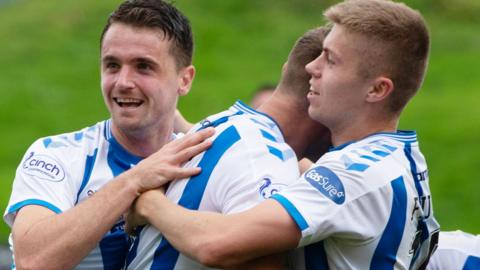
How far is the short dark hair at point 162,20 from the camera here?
6.67m

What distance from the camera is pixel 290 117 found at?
638 centimetres

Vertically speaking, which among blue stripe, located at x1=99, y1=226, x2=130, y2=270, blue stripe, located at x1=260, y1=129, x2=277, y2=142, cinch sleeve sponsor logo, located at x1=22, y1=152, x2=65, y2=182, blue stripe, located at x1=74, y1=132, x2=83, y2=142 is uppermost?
blue stripe, located at x1=74, y1=132, x2=83, y2=142

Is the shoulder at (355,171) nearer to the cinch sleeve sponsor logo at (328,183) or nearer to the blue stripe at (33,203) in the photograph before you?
the cinch sleeve sponsor logo at (328,183)

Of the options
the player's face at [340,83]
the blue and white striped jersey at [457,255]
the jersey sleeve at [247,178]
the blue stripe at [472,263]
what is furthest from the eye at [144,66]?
the blue stripe at [472,263]

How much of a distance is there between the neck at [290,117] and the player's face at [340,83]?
0.37 metres

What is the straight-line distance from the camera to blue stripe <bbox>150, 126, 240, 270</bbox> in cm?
589

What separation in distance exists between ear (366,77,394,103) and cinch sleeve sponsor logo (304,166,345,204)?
450 mm

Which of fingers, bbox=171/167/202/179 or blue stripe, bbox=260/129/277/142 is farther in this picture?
blue stripe, bbox=260/129/277/142

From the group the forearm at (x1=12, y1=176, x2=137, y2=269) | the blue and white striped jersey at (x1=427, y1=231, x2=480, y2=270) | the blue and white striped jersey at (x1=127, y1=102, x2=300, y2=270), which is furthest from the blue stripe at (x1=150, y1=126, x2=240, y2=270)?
the blue and white striped jersey at (x1=427, y1=231, x2=480, y2=270)

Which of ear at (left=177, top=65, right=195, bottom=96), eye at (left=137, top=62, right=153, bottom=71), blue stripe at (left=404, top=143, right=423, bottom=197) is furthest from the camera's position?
ear at (left=177, top=65, right=195, bottom=96)

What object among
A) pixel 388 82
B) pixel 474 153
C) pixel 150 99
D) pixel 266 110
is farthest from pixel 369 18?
pixel 474 153

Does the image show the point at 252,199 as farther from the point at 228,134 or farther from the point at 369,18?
the point at 369,18

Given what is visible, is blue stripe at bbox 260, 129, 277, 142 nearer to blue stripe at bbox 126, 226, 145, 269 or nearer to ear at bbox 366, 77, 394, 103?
ear at bbox 366, 77, 394, 103

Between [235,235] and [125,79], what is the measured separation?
50.9 inches
